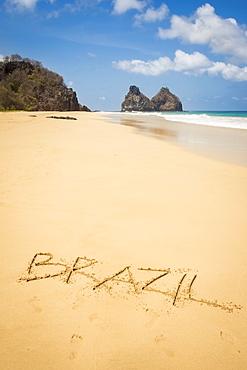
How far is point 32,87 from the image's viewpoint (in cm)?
4222

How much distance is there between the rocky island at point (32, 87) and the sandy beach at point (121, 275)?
36155 mm

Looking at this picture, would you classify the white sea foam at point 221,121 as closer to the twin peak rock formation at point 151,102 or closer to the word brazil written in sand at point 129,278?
the word brazil written in sand at point 129,278

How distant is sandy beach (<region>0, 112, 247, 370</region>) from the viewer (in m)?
1.53

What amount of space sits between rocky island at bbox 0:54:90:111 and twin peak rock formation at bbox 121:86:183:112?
86.6 meters

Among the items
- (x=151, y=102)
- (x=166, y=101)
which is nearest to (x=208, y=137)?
(x=151, y=102)

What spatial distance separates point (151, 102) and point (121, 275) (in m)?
146

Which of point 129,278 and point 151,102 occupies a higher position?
point 151,102

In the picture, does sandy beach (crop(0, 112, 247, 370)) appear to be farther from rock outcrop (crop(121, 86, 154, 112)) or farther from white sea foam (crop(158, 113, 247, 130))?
rock outcrop (crop(121, 86, 154, 112))

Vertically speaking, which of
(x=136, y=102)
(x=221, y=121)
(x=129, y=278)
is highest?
(x=136, y=102)

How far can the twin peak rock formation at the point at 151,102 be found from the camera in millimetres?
133875

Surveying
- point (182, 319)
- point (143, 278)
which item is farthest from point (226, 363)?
point (143, 278)

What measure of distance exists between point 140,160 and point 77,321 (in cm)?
522

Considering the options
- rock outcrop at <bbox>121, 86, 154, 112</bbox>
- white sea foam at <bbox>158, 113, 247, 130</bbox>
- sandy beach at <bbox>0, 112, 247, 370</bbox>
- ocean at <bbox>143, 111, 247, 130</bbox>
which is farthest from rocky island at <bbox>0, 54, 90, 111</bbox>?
A: rock outcrop at <bbox>121, 86, 154, 112</bbox>

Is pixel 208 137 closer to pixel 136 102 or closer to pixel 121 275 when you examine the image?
pixel 121 275
